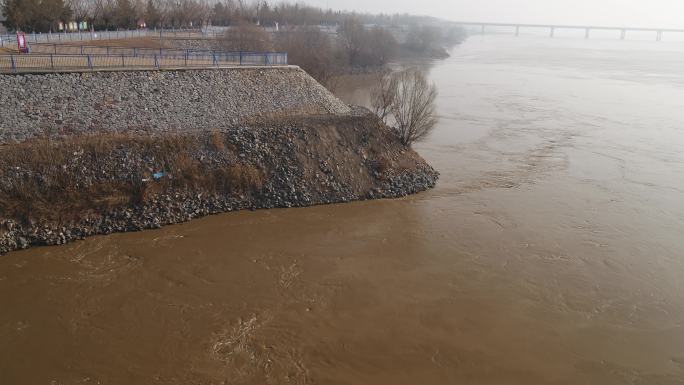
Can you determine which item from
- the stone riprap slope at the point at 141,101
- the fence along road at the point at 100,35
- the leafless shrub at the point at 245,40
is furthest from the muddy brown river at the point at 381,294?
the leafless shrub at the point at 245,40

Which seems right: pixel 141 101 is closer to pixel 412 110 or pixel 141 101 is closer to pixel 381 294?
pixel 412 110

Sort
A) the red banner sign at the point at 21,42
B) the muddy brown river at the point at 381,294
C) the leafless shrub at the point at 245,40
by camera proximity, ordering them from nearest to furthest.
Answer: the muddy brown river at the point at 381,294 → the red banner sign at the point at 21,42 → the leafless shrub at the point at 245,40

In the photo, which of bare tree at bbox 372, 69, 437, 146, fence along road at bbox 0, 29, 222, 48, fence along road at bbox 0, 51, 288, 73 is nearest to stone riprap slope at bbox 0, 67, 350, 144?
fence along road at bbox 0, 51, 288, 73

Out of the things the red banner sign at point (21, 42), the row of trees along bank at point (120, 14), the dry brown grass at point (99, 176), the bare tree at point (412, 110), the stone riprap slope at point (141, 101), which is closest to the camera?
the dry brown grass at point (99, 176)

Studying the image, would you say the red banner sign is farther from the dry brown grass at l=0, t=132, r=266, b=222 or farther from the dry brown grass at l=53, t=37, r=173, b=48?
the dry brown grass at l=0, t=132, r=266, b=222

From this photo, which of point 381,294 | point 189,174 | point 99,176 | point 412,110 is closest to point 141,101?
point 189,174

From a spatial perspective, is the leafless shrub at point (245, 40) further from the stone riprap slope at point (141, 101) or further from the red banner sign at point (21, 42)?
→ the red banner sign at point (21, 42)
